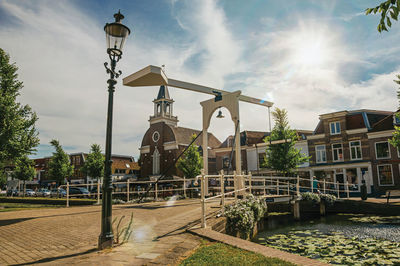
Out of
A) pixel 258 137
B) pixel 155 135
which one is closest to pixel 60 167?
pixel 155 135

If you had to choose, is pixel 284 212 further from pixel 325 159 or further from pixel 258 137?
pixel 258 137

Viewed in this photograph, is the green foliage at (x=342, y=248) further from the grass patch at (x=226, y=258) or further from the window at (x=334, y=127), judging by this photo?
the window at (x=334, y=127)

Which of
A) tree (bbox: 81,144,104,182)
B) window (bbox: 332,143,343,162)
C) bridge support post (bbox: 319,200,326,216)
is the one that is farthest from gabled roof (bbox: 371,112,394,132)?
tree (bbox: 81,144,104,182)

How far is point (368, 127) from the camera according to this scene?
78.4 feet

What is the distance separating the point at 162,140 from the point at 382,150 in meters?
28.4

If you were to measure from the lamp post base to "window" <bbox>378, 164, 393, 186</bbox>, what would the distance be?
24.6 meters

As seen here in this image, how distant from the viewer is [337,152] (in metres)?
25.6

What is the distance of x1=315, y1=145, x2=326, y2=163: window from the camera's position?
2654cm

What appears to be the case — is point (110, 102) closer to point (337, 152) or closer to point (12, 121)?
point (12, 121)

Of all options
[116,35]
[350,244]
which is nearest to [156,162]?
[350,244]

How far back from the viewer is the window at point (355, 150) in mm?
24297

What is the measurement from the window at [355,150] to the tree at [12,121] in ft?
82.6

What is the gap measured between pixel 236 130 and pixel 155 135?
109 ft

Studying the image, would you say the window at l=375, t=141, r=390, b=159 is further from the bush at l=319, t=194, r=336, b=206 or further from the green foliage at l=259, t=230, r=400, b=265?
the green foliage at l=259, t=230, r=400, b=265
